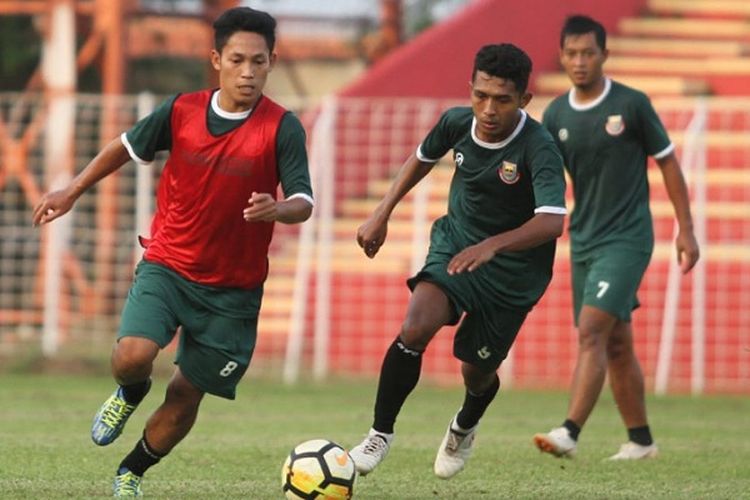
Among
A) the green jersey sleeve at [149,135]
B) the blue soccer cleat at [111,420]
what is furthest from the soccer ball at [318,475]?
the green jersey sleeve at [149,135]

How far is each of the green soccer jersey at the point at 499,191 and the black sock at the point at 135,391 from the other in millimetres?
1548

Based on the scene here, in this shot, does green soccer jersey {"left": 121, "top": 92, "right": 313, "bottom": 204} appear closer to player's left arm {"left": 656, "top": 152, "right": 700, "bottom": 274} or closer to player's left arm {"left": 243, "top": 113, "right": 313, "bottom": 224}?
player's left arm {"left": 243, "top": 113, "right": 313, "bottom": 224}

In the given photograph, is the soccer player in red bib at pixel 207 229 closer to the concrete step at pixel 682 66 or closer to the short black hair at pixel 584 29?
the short black hair at pixel 584 29

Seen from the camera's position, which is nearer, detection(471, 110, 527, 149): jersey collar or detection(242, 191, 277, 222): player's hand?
detection(242, 191, 277, 222): player's hand

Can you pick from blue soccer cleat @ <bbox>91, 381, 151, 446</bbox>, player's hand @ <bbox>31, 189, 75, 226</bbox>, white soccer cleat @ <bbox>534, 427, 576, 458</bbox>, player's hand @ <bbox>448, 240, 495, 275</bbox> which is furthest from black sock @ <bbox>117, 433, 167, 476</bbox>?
white soccer cleat @ <bbox>534, 427, 576, 458</bbox>

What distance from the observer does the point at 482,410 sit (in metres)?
8.69

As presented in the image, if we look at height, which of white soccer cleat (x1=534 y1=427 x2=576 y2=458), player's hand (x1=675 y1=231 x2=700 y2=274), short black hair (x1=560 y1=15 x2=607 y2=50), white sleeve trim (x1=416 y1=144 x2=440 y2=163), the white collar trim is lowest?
white soccer cleat (x1=534 y1=427 x2=576 y2=458)

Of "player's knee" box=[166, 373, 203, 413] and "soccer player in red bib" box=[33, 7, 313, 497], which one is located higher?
"soccer player in red bib" box=[33, 7, 313, 497]

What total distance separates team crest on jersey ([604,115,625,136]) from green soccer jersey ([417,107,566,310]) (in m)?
1.57

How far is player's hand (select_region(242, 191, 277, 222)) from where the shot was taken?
701 centimetres

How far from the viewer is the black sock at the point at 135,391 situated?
297 inches

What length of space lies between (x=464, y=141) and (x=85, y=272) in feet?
33.4

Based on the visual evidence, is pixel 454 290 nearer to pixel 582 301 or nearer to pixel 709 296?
pixel 582 301

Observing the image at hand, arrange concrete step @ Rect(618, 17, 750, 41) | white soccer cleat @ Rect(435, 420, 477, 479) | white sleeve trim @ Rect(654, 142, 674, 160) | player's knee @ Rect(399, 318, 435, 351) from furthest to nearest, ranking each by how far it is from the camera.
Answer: concrete step @ Rect(618, 17, 750, 41)
white sleeve trim @ Rect(654, 142, 674, 160)
white soccer cleat @ Rect(435, 420, 477, 479)
player's knee @ Rect(399, 318, 435, 351)
